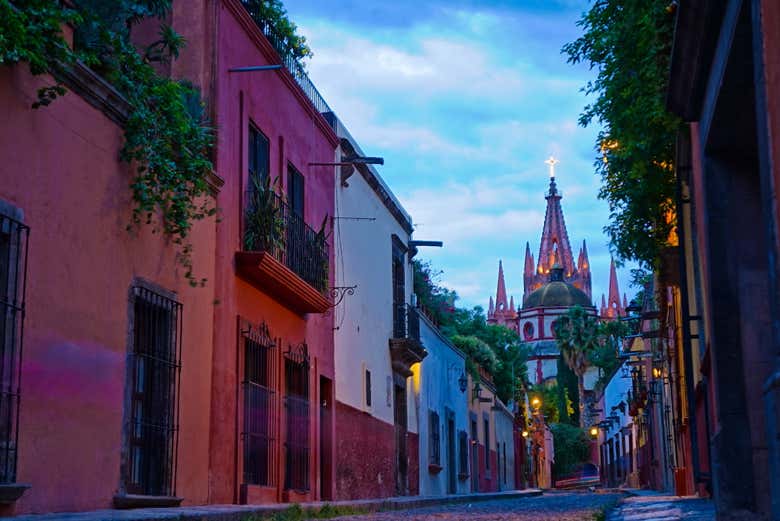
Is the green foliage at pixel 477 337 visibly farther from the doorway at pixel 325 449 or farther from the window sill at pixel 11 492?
the window sill at pixel 11 492

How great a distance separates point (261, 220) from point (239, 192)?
43 centimetres

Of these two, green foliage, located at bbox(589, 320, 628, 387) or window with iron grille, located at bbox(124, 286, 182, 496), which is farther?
green foliage, located at bbox(589, 320, 628, 387)

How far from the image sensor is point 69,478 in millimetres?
8359

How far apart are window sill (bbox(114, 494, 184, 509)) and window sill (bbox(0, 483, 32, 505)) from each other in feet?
6.00

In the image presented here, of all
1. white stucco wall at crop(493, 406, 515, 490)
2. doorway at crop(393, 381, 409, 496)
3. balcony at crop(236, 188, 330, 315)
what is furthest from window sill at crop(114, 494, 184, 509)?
white stucco wall at crop(493, 406, 515, 490)

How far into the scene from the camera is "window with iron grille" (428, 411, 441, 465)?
2742 cm

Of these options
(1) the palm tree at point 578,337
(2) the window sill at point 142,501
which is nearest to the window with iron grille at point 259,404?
(2) the window sill at point 142,501

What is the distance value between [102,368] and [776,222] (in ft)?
19.6

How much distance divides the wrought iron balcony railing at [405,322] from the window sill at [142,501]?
13.4 meters

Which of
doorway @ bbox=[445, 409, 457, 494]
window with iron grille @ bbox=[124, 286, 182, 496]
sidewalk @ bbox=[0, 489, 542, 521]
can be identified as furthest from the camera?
doorway @ bbox=[445, 409, 457, 494]

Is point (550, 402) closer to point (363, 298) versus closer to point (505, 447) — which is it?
point (505, 447)

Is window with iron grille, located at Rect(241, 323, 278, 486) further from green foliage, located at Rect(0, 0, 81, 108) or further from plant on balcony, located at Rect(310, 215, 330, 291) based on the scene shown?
green foliage, located at Rect(0, 0, 81, 108)

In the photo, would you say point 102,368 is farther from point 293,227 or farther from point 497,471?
point 497,471

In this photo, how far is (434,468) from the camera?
88.8 feet
